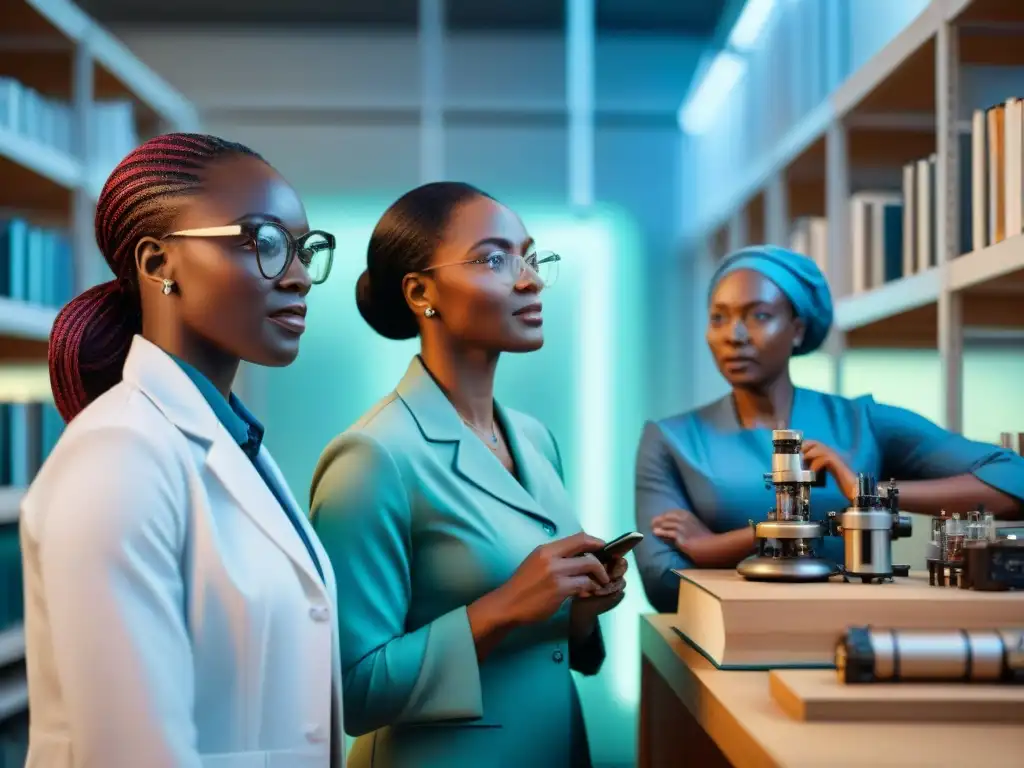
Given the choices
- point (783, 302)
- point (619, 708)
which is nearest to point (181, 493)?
point (783, 302)

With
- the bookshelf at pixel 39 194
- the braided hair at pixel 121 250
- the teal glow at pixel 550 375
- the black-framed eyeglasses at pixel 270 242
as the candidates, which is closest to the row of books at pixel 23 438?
the bookshelf at pixel 39 194

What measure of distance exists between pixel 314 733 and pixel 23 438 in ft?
9.10

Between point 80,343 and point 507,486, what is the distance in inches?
20.8

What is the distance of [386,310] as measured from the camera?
1.54m

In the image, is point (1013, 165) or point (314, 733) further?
point (1013, 165)

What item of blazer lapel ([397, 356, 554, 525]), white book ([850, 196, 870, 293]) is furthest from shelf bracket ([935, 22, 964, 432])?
blazer lapel ([397, 356, 554, 525])

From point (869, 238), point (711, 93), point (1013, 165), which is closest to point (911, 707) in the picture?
point (1013, 165)

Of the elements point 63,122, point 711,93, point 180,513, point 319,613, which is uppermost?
point 711,93

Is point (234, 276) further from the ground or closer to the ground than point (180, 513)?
further from the ground

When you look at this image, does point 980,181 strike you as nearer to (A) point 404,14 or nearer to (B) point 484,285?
(B) point 484,285

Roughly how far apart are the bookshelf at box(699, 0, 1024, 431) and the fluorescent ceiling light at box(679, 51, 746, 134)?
0.66 m

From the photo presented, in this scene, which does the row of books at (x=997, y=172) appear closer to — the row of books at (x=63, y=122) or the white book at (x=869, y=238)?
the white book at (x=869, y=238)

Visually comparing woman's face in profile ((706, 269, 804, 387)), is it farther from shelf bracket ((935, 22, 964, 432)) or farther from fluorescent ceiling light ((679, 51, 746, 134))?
fluorescent ceiling light ((679, 51, 746, 134))

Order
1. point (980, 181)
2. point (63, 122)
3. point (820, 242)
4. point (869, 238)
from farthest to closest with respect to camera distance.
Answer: point (63, 122), point (820, 242), point (869, 238), point (980, 181)
